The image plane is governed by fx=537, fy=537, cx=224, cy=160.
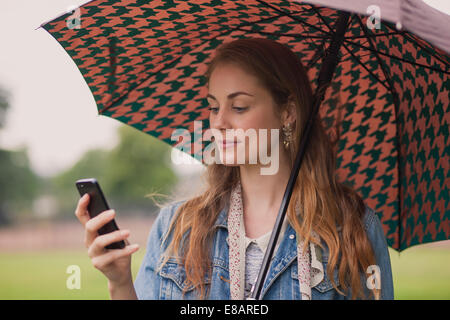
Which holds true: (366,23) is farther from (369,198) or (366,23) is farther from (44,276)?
(44,276)

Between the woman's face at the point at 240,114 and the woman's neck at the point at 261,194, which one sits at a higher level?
the woman's face at the point at 240,114

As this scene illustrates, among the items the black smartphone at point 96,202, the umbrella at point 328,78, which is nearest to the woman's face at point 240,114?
the umbrella at point 328,78

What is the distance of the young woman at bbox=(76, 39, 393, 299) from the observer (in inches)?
105

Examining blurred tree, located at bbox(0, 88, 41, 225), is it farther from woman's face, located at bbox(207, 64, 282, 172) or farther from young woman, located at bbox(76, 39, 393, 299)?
woman's face, located at bbox(207, 64, 282, 172)

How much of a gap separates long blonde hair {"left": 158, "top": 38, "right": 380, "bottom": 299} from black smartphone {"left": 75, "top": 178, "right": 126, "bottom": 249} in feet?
2.12

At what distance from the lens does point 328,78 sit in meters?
2.68

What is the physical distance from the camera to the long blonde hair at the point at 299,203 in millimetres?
2684

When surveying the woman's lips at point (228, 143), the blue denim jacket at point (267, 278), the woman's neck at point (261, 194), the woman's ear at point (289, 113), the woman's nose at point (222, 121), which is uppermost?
the woman's ear at point (289, 113)

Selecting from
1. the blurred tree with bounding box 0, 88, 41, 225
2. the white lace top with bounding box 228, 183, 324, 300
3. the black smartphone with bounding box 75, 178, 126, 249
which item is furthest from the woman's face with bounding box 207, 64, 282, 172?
the blurred tree with bounding box 0, 88, 41, 225

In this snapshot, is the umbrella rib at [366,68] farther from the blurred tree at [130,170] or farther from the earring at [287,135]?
the blurred tree at [130,170]

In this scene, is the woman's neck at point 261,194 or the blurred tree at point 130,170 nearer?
the woman's neck at point 261,194

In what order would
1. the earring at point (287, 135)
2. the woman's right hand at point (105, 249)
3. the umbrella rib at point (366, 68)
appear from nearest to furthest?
the woman's right hand at point (105, 249)
the earring at point (287, 135)
the umbrella rib at point (366, 68)

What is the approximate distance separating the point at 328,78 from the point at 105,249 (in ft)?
4.48

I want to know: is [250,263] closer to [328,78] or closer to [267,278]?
[267,278]
